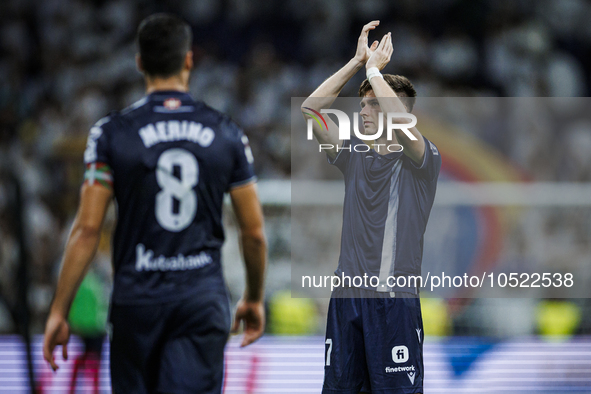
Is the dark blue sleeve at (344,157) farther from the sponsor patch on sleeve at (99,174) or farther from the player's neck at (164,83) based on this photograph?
the sponsor patch on sleeve at (99,174)

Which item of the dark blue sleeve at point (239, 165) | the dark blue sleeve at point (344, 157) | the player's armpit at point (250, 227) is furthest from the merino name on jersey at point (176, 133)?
the dark blue sleeve at point (344, 157)

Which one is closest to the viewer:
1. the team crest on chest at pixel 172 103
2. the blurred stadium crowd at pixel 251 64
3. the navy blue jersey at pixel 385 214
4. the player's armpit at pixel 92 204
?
the player's armpit at pixel 92 204

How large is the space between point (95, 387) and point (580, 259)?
4.55 metres

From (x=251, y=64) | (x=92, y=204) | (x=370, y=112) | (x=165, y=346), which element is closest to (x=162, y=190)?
(x=92, y=204)

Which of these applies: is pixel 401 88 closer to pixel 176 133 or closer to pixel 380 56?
pixel 380 56

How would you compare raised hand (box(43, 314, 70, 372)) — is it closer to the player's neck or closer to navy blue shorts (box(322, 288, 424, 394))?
the player's neck

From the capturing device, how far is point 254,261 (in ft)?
9.46

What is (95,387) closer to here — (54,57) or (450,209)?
(450,209)

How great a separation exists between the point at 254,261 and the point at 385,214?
27.0 inches

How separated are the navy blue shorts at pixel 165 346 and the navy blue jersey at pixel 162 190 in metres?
0.06

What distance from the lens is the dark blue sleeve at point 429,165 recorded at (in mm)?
3111

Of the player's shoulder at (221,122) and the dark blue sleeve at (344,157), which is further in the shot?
the dark blue sleeve at (344,157)

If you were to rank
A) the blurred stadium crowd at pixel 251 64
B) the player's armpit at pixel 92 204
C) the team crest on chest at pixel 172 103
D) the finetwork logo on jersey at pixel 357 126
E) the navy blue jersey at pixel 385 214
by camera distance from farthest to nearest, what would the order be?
1. the blurred stadium crowd at pixel 251 64
2. the navy blue jersey at pixel 385 214
3. the finetwork logo on jersey at pixel 357 126
4. the team crest on chest at pixel 172 103
5. the player's armpit at pixel 92 204

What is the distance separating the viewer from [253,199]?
286 centimetres
